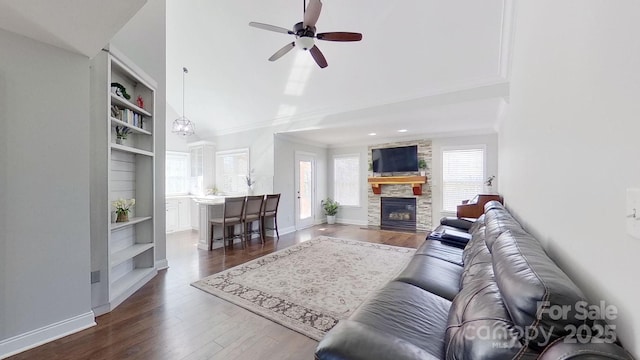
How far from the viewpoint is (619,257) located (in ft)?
2.57

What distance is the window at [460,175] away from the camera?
580 cm

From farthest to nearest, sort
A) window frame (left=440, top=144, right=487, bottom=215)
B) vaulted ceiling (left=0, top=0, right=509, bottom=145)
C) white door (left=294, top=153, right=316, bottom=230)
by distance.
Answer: white door (left=294, top=153, right=316, bottom=230) → window frame (left=440, top=144, right=487, bottom=215) → vaulted ceiling (left=0, top=0, right=509, bottom=145)

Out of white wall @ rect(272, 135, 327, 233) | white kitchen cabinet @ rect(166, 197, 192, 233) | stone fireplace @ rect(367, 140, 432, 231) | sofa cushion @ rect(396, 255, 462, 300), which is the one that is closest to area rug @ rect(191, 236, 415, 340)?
sofa cushion @ rect(396, 255, 462, 300)

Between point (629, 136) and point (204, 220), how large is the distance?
5207mm

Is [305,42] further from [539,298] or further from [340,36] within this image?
[539,298]

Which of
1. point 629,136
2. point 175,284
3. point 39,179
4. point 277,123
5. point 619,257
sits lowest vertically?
point 175,284

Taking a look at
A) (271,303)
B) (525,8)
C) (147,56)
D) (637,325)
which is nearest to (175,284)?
(271,303)

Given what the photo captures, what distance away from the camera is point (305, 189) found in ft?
23.2

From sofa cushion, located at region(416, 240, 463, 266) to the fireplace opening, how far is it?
3.69 metres

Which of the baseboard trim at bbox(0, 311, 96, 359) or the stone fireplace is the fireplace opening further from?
the baseboard trim at bbox(0, 311, 96, 359)

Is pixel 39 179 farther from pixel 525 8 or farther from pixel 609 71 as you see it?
pixel 525 8

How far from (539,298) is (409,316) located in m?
0.75

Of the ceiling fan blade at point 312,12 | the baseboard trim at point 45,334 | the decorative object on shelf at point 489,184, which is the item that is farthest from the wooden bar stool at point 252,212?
the decorative object on shelf at point 489,184

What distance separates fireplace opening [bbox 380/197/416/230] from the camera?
6.57 meters
